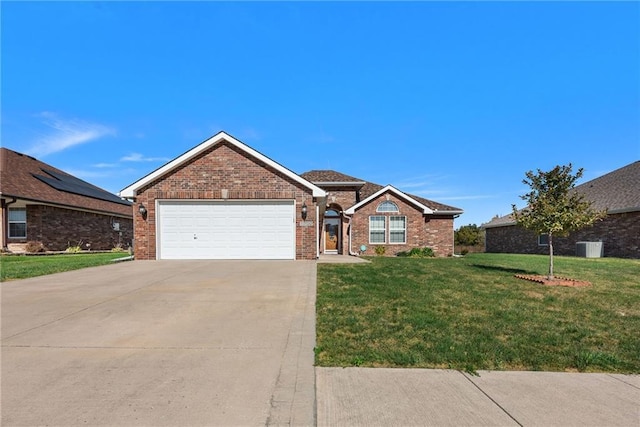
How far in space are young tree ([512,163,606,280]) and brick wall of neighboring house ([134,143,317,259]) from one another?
24.8 feet

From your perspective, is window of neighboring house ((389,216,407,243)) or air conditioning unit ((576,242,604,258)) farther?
window of neighboring house ((389,216,407,243))

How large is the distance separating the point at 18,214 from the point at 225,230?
13.9 metres

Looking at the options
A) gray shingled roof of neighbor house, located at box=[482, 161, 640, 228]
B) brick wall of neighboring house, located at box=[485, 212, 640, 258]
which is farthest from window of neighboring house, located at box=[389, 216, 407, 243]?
brick wall of neighboring house, located at box=[485, 212, 640, 258]

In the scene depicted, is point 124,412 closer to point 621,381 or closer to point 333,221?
point 621,381

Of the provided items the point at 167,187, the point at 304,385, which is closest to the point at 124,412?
the point at 304,385

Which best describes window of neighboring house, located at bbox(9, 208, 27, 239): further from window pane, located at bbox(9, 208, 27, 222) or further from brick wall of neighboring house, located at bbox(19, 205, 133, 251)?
brick wall of neighboring house, located at bbox(19, 205, 133, 251)

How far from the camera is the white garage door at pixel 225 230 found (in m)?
13.3

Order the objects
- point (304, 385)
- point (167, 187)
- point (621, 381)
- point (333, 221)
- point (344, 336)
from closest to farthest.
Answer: point (304, 385) → point (621, 381) → point (344, 336) → point (167, 187) → point (333, 221)

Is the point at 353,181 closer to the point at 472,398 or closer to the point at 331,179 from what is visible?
the point at 331,179

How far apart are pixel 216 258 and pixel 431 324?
1010 centimetres

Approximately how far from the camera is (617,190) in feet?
70.9

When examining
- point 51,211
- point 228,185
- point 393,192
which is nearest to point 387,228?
point 393,192

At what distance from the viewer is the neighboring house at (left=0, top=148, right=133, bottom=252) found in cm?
1808

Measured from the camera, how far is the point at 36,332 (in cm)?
471
